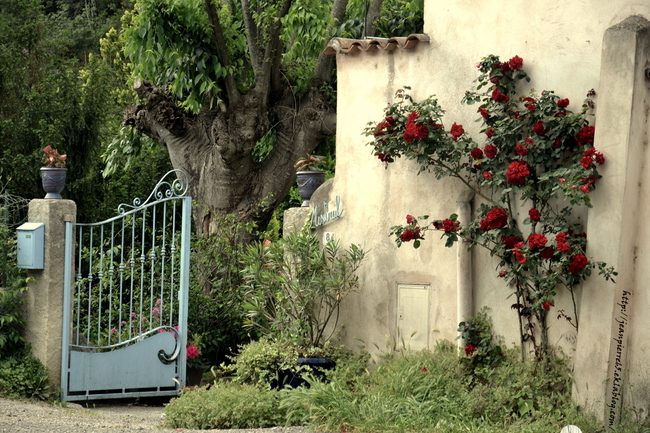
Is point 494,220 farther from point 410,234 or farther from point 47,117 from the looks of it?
point 47,117

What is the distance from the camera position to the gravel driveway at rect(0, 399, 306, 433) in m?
5.87

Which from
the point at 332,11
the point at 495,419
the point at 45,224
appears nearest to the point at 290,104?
the point at 332,11

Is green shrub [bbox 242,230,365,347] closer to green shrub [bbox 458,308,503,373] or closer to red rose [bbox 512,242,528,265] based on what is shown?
green shrub [bbox 458,308,503,373]

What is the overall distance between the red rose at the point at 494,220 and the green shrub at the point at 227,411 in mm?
2213

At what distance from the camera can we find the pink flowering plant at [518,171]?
5.92 metres

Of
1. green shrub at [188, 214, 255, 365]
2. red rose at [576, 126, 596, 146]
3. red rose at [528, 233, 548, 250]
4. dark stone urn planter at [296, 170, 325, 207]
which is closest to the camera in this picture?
red rose at [528, 233, 548, 250]

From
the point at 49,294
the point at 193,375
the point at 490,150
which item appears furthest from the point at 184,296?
the point at 490,150

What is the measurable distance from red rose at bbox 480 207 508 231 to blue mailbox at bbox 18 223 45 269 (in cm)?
418

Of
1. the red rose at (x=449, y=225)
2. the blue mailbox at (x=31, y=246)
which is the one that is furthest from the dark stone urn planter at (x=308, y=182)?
the blue mailbox at (x=31, y=246)

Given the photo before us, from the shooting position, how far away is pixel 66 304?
7.66 meters

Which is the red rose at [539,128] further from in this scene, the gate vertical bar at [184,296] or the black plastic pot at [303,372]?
the gate vertical bar at [184,296]

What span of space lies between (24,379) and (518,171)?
16.0ft

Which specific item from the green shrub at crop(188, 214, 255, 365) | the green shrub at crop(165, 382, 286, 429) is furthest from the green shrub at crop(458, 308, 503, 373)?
the green shrub at crop(188, 214, 255, 365)

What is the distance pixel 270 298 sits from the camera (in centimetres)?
756
